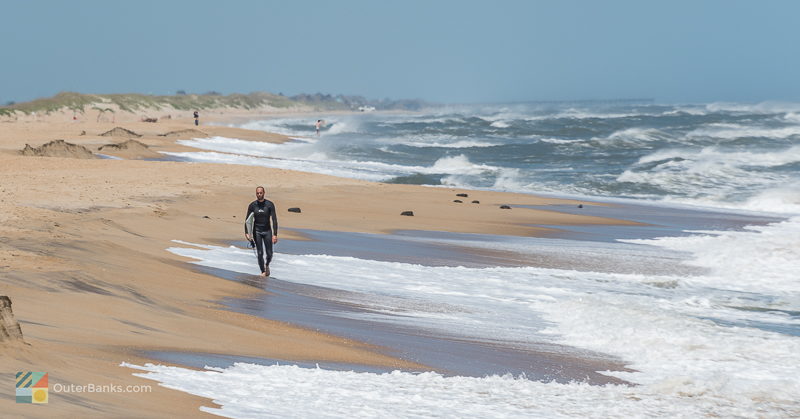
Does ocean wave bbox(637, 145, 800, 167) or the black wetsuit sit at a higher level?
ocean wave bbox(637, 145, 800, 167)

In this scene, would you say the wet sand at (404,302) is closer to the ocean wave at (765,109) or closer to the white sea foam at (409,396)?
the white sea foam at (409,396)

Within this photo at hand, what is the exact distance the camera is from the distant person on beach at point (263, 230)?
14312 millimetres

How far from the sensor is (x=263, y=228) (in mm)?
14727

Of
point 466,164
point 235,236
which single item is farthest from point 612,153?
point 235,236

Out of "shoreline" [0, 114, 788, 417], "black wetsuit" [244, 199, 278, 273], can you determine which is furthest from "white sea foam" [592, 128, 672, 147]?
"black wetsuit" [244, 199, 278, 273]

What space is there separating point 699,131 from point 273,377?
217ft

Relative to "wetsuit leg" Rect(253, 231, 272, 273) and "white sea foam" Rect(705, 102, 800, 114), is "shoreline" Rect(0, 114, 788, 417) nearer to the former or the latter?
"wetsuit leg" Rect(253, 231, 272, 273)

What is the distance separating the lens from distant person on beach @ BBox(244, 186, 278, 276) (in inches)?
563

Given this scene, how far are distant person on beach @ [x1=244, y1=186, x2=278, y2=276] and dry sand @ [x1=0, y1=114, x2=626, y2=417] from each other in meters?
1.13

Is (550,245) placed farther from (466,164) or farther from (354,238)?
(466,164)

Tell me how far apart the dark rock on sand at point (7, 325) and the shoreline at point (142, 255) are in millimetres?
86

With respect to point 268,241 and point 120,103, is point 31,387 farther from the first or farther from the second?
point 120,103

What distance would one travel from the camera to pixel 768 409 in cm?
823

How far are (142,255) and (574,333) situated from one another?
5927 mm
